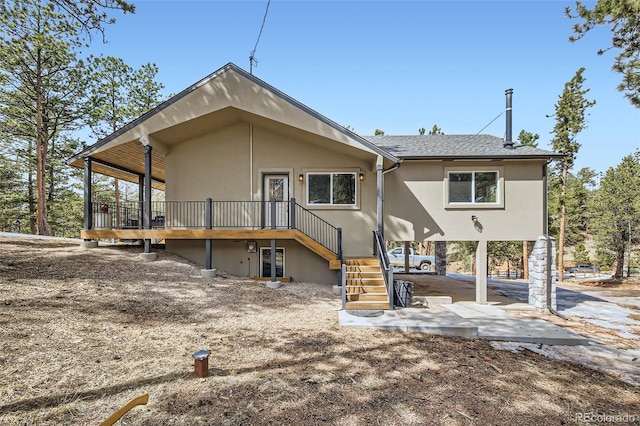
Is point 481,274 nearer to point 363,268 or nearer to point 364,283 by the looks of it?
point 363,268

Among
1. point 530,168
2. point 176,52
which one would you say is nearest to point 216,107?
point 176,52

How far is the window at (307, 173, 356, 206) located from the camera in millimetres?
10312

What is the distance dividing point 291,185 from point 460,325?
671cm

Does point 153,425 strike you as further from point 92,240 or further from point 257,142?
point 92,240

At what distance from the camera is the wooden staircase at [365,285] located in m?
7.41

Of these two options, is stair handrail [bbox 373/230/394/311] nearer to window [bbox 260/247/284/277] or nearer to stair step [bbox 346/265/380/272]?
stair step [bbox 346/265/380/272]

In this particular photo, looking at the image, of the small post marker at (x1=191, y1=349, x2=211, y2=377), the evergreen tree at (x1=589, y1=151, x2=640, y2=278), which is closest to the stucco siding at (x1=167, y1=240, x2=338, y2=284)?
the small post marker at (x1=191, y1=349, x2=211, y2=377)

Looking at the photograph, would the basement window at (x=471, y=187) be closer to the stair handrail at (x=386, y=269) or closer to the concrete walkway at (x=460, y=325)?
the stair handrail at (x=386, y=269)

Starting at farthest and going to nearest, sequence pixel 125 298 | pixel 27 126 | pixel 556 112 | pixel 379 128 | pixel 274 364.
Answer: pixel 379 128, pixel 556 112, pixel 27 126, pixel 125 298, pixel 274 364

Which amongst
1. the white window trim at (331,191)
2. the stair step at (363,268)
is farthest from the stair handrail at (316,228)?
the stair step at (363,268)

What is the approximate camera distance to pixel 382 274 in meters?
8.40

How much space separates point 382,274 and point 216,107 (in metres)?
7.36

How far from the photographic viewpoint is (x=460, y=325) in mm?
6152

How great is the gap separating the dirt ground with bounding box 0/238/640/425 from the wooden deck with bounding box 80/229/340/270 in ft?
8.22
